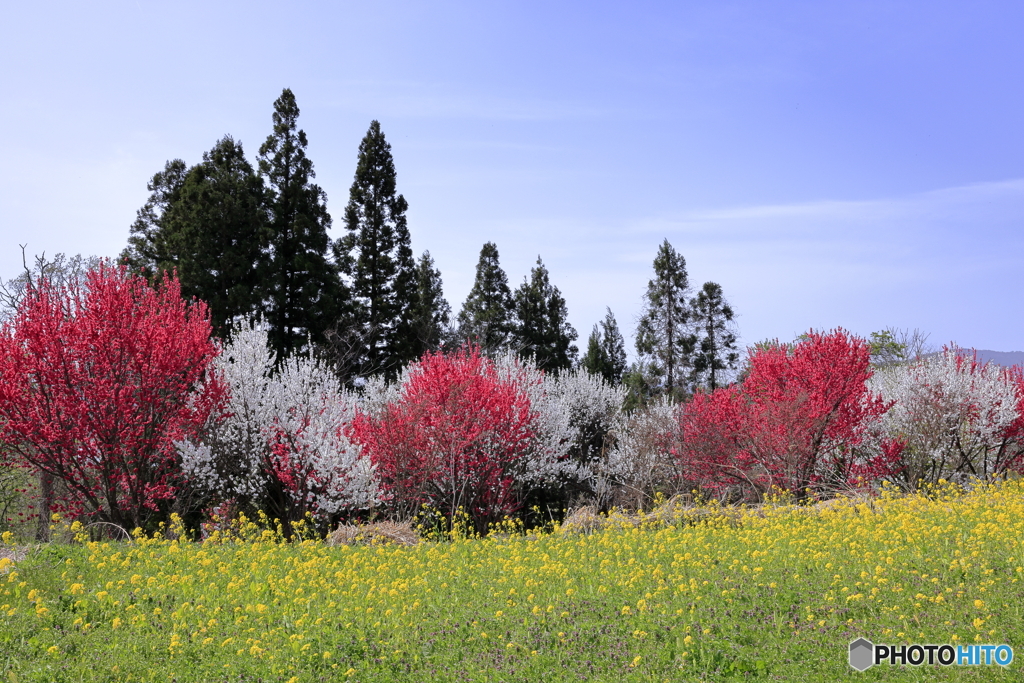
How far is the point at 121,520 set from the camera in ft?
44.4

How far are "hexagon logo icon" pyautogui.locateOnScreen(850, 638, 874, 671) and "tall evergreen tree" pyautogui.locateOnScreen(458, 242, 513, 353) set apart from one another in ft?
103

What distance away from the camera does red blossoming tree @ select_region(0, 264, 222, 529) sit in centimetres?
1265

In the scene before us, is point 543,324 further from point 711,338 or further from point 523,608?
point 523,608

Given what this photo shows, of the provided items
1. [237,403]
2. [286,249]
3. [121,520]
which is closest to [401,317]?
[286,249]

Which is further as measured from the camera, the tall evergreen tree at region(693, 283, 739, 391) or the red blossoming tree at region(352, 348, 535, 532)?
the tall evergreen tree at region(693, 283, 739, 391)

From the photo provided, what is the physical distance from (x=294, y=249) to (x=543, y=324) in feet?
45.1

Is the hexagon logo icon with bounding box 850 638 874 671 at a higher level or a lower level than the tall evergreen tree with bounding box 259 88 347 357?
lower

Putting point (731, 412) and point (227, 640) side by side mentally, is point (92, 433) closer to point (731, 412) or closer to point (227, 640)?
point (227, 640)

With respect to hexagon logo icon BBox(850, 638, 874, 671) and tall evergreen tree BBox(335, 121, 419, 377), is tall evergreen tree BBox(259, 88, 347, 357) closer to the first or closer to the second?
tall evergreen tree BBox(335, 121, 419, 377)

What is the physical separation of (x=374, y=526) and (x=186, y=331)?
5548 mm

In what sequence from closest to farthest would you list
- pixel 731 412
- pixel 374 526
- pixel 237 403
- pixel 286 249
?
pixel 374 526
pixel 237 403
pixel 731 412
pixel 286 249

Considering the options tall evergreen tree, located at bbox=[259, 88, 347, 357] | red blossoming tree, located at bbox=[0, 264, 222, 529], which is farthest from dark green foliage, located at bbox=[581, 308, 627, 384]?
red blossoming tree, located at bbox=[0, 264, 222, 529]

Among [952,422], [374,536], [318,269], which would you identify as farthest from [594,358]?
[374,536]

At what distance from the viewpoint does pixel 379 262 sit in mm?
33875
